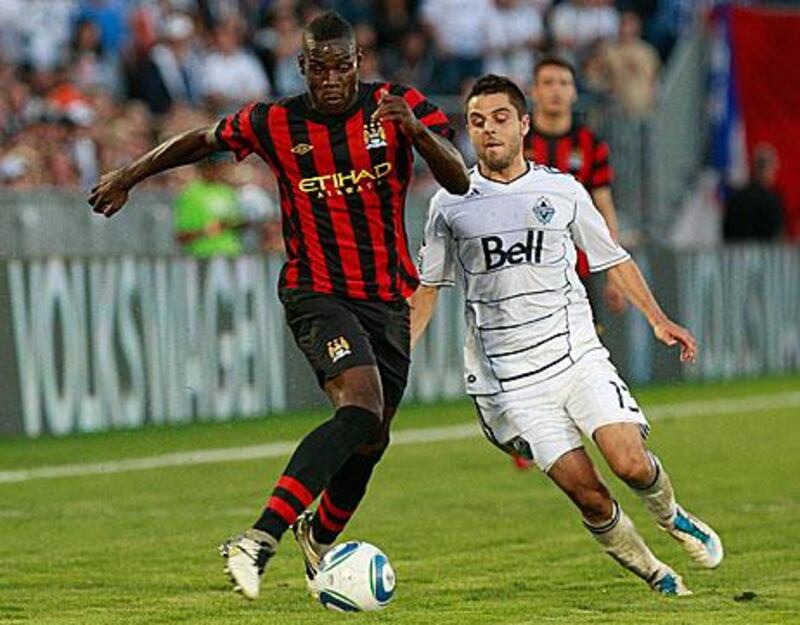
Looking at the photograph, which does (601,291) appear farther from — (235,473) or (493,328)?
(493,328)

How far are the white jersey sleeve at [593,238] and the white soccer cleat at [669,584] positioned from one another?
4.03 feet

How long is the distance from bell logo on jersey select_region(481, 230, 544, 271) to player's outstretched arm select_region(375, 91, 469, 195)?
0.35 meters

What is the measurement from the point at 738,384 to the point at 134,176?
13.8 meters

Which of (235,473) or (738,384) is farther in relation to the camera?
(738,384)

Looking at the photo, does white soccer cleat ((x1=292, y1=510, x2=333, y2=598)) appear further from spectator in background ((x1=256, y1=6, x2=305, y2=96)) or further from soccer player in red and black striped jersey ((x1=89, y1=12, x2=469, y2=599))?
spectator in background ((x1=256, y1=6, x2=305, y2=96))

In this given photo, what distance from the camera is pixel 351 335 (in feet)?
27.3

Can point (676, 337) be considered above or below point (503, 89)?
below

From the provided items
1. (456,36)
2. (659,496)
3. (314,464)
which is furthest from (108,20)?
(314,464)

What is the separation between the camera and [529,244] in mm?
8805

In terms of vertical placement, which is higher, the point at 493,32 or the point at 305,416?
the point at 493,32

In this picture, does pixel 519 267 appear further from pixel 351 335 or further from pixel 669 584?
pixel 669 584

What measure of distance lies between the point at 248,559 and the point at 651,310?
6.96 feet

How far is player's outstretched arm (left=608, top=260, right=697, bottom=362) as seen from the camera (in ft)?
28.2

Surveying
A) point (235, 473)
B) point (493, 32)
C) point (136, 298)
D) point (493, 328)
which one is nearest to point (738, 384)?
point (493, 32)
